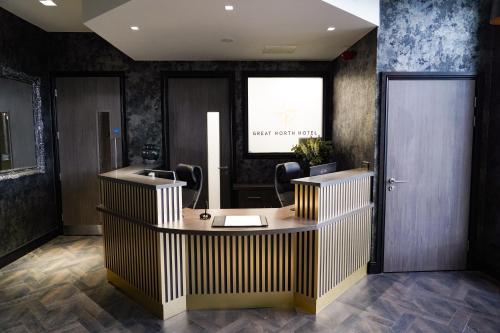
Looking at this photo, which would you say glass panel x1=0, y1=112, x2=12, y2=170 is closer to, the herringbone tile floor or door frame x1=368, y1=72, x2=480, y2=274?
the herringbone tile floor

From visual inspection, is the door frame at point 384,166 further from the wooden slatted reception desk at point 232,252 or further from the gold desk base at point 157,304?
the gold desk base at point 157,304

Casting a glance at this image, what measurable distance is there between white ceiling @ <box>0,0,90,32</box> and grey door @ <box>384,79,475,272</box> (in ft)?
12.7

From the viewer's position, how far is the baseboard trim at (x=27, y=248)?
418 centimetres

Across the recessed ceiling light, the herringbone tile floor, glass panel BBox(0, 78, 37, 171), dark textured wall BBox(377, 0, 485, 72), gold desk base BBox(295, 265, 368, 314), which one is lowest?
the herringbone tile floor

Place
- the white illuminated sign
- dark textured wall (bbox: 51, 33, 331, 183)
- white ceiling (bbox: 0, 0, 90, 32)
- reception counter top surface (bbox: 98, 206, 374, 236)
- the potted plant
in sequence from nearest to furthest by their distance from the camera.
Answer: reception counter top surface (bbox: 98, 206, 374, 236) → white ceiling (bbox: 0, 0, 90, 32) → the potted plant → dark textured wall (bbox: 51, 33, 331, 183) → the white illuminated sign

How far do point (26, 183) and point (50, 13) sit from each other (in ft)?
7.43

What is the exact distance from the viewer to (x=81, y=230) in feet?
17.7

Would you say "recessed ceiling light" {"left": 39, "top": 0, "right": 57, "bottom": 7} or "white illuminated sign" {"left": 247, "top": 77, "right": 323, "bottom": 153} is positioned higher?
"recessed ceiling light" {"left": 39, "top": 0, "right": 57, "bottom": 7}

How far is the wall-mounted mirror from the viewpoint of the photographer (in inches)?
162

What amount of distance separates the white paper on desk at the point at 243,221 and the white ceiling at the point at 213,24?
191cm

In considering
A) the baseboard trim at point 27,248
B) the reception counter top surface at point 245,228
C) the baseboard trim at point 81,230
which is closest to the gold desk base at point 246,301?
the reception counter top surface at point 245,228

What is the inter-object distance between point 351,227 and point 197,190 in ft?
5.72

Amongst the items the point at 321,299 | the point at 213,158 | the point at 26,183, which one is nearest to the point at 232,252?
the point at 321,299

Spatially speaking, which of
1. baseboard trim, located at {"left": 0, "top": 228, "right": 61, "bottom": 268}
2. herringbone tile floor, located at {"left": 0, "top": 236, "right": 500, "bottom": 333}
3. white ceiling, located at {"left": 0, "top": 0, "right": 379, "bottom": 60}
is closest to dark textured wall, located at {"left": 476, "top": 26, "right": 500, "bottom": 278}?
herringbone tile floor, located at {"left": 0, "top": 236, "right": 500, "bottom": 333}
